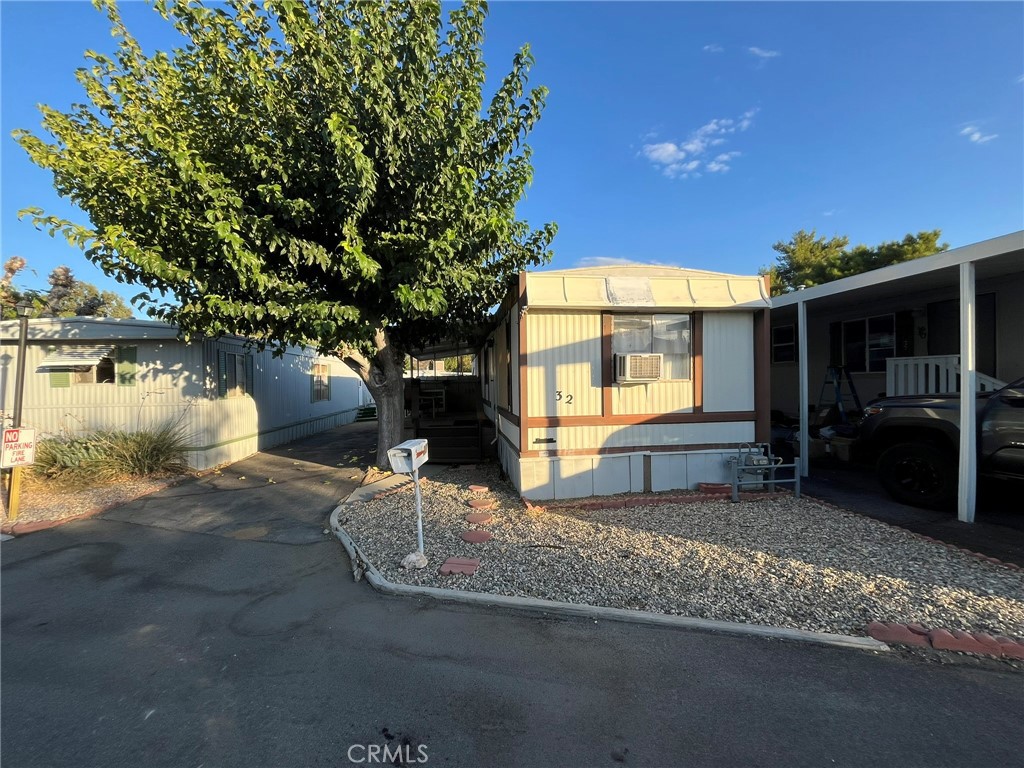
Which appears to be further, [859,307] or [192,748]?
[859,307]

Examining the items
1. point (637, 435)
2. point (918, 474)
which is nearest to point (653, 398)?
point (637, 435)

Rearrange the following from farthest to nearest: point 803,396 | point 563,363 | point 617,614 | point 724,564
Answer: point 803,396 → point 563,363 → point 724,564 → point 617,614

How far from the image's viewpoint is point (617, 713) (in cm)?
251

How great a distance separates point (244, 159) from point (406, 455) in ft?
17.1

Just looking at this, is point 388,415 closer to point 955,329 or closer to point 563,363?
point 563,363

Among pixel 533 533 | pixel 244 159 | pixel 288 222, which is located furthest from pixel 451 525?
pixel 244 159

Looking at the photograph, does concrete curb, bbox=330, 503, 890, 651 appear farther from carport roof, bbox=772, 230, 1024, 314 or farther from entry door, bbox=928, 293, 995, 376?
entry door, bbox=928, 293, 995, 376

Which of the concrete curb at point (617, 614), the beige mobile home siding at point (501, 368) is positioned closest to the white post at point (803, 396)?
the beige mobile home siding at point (501, 368)

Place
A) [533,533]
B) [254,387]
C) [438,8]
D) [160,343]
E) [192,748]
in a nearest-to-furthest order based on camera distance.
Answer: [192,748] → [533,533] → [438,8] → [160,343] → [254,387]

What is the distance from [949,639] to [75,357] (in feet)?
43.5

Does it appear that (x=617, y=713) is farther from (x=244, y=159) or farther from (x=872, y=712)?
(x=244, y=159)

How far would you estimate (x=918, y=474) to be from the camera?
6047mm

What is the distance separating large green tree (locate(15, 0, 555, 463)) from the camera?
608 centimetres

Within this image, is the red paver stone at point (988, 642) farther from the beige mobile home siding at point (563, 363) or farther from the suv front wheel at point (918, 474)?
the beige mobile home siding at point (563, 363)
